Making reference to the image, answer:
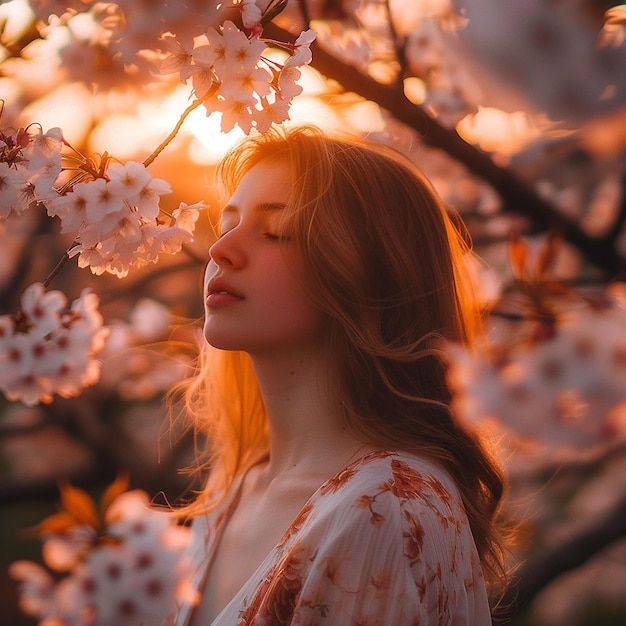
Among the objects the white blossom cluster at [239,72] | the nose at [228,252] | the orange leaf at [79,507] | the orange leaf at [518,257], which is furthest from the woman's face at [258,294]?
the orange leaf at [518,257]

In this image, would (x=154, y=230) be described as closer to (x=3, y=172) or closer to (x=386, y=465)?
(x=3, y=172)

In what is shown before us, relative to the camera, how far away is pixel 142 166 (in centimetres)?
128

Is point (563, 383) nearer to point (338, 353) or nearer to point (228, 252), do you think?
point (338, 353)

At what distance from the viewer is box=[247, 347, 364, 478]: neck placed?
142 centimetres

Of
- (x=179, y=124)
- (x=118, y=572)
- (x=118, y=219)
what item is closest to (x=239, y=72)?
(x=179, y=124)

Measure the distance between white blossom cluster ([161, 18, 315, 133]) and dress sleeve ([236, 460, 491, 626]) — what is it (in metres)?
0.57

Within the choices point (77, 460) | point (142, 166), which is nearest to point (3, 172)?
point (142, 166)

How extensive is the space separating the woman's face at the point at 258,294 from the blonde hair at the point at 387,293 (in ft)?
0.10

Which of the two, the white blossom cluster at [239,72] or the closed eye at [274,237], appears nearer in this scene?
the white blossom cluster at [239,72]

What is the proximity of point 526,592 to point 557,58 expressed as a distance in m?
1.14

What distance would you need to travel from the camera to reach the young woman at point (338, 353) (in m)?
1.28

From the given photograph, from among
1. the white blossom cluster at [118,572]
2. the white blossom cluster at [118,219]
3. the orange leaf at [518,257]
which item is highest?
the orange leaf at [518,257]

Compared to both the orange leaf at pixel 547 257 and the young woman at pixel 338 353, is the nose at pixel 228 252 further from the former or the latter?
the orange leaf at pixel 547 257

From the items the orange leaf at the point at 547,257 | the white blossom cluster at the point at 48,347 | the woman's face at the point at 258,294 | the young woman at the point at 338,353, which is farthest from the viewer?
the white blossom cluster at the point at 48,347
